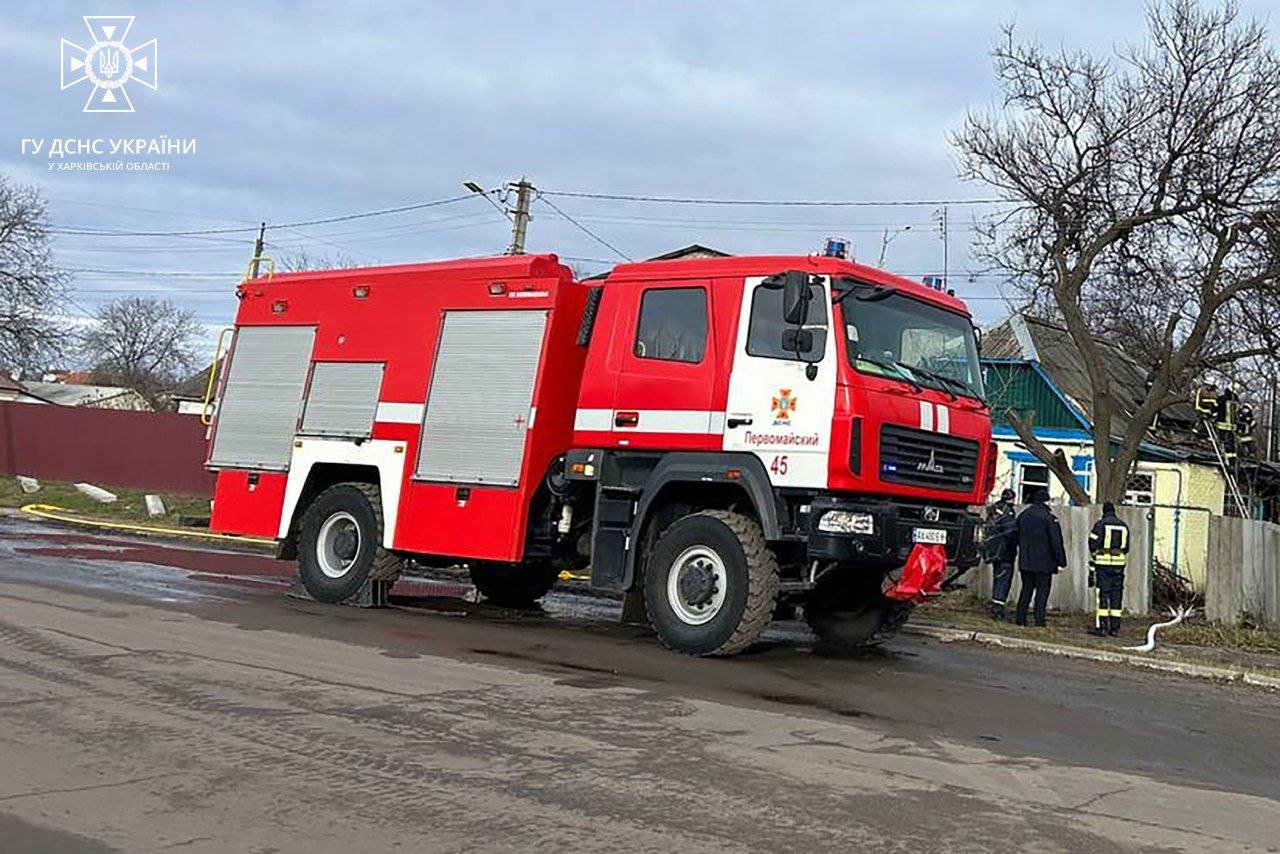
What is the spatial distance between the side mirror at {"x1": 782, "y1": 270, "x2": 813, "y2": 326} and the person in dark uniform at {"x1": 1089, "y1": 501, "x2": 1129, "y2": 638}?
6.19 meters

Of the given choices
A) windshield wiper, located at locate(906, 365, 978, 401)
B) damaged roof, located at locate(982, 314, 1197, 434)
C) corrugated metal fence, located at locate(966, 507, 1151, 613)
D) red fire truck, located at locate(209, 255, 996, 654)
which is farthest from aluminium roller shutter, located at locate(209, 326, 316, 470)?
damaged roof, located at locate(982, 314, 1197, 434)

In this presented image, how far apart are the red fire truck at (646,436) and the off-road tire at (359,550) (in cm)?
3

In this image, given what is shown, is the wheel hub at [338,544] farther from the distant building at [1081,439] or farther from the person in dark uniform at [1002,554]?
the distant building at [1081,439]

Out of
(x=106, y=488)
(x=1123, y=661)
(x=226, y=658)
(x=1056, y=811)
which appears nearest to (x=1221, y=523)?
(x=1123, y=661)

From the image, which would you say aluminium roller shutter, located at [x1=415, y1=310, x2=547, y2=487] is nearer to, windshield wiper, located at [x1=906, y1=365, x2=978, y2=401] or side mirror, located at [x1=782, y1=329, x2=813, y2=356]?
side mirror, located at [x1=782, y1=329, x2=813, y2=356]

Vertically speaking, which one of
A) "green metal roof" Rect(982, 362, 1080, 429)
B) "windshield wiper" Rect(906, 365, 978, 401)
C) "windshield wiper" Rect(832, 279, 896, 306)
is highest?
"green metal roof" Rect(982, 362, 1080, 429)

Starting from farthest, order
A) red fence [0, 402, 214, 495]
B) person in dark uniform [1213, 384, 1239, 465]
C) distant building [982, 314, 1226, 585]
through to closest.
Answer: red fence [0, 402, 214, 495]
distant building [982, 314, 1226, 585]
person in dark uniform [1213, 384, 1239, 465]

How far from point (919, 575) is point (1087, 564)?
7013mm

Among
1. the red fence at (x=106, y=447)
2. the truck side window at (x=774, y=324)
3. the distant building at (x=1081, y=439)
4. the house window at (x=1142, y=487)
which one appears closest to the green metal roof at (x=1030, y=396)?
the distant building at (x=1081, y=439)

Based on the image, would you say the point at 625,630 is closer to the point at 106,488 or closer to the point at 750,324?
the point at 750,324

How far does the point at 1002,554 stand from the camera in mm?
15289

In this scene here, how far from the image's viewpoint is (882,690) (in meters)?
8.94

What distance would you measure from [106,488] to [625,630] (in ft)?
76.9

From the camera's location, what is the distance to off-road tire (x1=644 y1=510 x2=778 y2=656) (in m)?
9.59
